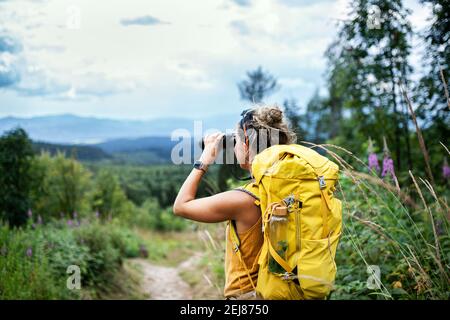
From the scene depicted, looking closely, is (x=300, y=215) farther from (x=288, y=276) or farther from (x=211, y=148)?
(x=211, y=148)

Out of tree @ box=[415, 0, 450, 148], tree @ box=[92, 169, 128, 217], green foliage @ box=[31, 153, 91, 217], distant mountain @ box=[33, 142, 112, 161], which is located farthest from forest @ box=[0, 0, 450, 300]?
tree @ box=[92, 169, 128, 217]

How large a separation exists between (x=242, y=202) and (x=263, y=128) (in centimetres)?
41

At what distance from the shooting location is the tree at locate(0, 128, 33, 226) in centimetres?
884

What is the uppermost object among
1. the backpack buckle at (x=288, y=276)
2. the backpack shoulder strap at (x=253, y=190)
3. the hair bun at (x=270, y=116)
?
the hair bun at (x=270, y=116)

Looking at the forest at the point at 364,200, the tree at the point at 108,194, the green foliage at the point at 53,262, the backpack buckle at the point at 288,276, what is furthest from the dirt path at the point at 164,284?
the tree at the point at 108,194

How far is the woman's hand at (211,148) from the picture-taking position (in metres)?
2.33

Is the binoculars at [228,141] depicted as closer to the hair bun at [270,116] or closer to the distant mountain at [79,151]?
the hair bun at [270,116]

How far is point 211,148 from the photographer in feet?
7.74

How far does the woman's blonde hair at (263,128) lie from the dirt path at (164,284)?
4.95 m

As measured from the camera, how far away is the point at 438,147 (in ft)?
19.9

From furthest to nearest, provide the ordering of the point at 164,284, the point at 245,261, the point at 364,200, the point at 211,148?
1. the point at 164,284
2. the point at 364,200
3. the point at 211,148
4. the point at 245,261

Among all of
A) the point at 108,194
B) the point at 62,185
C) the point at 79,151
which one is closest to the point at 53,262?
the point at 62,185

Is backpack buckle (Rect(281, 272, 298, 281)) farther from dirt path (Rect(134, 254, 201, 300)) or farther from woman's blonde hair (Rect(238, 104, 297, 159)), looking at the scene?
dirt path (Rect(134, 254, 201, 300))
